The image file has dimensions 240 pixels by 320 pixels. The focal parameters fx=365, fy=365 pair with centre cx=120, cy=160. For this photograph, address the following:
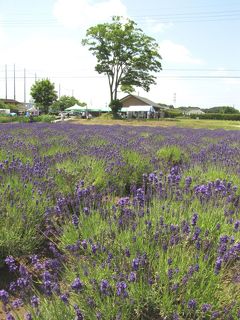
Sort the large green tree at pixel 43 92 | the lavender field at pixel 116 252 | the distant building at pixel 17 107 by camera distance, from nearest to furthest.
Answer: the lavender field at pixel 116 252 < the large green tree at pixel 43 92 < the distant building at pixel 17 107

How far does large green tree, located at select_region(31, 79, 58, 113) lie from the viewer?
187 ft

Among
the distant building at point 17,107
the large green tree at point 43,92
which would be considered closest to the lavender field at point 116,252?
the large green tree at point 43,92

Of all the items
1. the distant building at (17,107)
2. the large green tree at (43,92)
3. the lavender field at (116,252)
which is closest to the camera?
the lavender field at (116,252)

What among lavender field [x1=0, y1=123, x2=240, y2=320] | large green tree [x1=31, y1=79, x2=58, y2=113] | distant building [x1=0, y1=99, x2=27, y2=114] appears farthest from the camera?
distant building [x1=0, y1=99, x2=27, y2=114]

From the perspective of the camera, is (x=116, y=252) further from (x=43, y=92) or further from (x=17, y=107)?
(x=17, y=107)

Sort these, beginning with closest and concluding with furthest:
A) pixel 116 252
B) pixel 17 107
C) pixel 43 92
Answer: pixel 116 252 < pixel 43 92 < pixel 17 107

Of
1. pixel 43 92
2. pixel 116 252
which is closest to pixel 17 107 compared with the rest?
pixel 43 92

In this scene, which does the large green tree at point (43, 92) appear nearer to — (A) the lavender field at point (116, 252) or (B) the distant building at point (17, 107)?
(B) the distant building at point (17, 107)

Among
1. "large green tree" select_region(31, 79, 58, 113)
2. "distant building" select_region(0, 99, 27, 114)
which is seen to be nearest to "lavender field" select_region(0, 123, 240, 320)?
"large green tree" select_region(31, 79, 58, 113)

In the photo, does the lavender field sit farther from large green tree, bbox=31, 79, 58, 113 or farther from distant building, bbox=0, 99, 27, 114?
distant building, bbox=0, 99, 27, 114

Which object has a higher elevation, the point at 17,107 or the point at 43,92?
the point at 43,92

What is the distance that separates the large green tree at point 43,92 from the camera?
57000mm

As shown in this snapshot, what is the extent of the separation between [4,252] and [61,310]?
1.38m

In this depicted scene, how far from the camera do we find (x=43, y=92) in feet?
187
